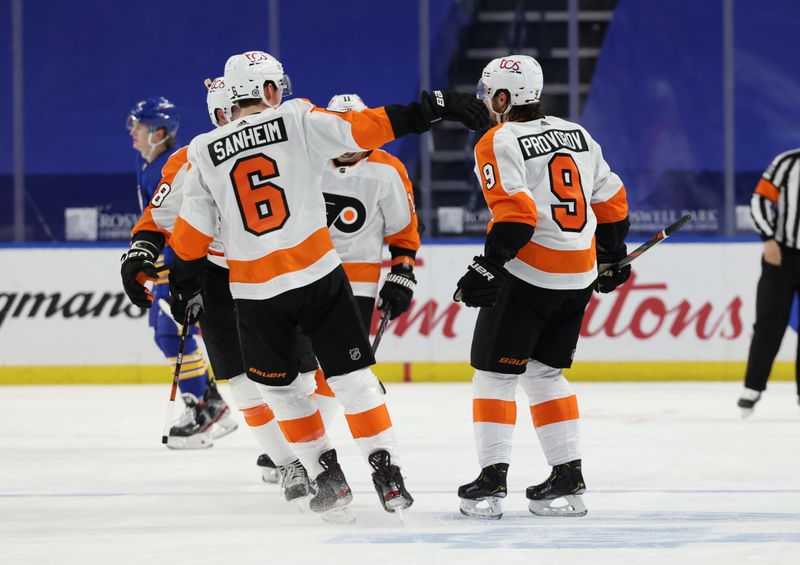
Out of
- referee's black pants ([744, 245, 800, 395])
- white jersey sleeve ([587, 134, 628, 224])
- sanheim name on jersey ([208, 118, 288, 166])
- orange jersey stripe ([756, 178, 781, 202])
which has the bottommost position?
referee's black pants ([744, 245, 800, 395])

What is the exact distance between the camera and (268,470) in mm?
4203

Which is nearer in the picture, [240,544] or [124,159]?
[240,544]

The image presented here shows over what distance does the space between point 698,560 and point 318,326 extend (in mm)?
1142

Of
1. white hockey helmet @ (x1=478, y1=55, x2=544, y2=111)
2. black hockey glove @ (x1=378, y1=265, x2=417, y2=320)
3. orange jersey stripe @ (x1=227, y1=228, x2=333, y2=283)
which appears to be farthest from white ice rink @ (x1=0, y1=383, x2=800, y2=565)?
white hockey helmet @ (x1=478, y1=55, x2=544, y2=111)

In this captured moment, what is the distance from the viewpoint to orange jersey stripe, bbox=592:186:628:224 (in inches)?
149

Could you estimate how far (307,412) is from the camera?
3543mm

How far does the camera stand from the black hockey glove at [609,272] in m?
3.94

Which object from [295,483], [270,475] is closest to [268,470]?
[270,475]

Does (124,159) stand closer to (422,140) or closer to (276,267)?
(422,140)

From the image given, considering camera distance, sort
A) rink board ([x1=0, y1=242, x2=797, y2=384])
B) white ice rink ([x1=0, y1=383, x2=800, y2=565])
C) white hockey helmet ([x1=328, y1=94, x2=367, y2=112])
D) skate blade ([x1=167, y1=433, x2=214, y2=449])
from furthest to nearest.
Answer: rink board ([x1=0, y1=242, x2=797, y2=384]) → skate blade ([x1=167, y1=433, x2=214, y2=449]) → white hockey helmet ([x1=328, y1=94, x2=367, y2=112]) → white ice rink ([x1=0, y1=383, x2=800, y2=565])

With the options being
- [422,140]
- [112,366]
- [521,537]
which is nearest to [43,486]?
[521,537]

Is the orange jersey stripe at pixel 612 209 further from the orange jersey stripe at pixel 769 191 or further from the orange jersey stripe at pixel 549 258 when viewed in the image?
the orange jersey stripe at pixel 769 191

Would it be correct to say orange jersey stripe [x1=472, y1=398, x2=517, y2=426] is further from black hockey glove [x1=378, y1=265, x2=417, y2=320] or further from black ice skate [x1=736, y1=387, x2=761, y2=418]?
black ice skate [x1=736, y1=387, x2=761, y2=418]
